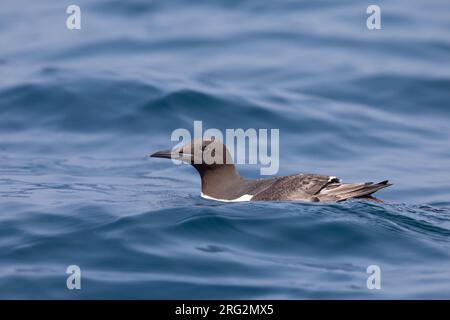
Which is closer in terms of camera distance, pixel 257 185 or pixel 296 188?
pixel 296 188

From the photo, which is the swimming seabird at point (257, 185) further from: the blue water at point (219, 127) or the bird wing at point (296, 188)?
the blue water at point (219, 127)

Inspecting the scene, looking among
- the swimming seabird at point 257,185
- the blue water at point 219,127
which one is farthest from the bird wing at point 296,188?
the blue water at point 219,127

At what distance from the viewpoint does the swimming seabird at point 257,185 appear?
11.8m

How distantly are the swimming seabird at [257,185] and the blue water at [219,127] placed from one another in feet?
0.76

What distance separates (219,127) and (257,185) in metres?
5.45

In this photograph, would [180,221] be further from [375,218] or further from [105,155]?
[105,155]

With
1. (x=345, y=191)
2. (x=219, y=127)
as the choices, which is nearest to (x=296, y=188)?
(x=345, y=191)

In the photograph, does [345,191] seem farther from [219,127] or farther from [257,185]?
[219,127]

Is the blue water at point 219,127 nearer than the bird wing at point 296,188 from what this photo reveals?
Yes

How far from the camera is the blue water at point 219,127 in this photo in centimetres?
1016

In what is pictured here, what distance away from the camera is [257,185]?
40.4ft

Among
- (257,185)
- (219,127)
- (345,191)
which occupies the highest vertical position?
(219,127)
